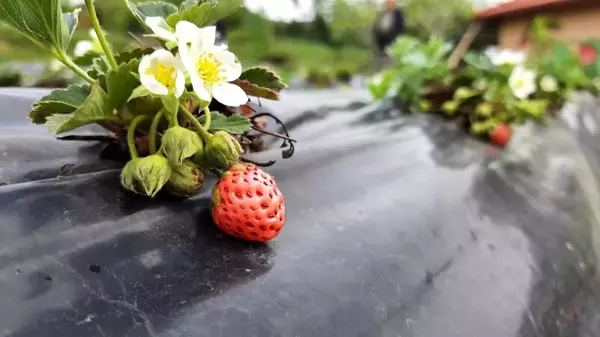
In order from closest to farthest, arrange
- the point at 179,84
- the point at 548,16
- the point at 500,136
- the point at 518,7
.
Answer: the point at 179,84 < the point at 500,136 < the point at 548,16 < the point at 518,7

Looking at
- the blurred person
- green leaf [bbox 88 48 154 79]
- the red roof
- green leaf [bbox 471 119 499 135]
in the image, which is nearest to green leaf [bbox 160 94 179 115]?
green leaf [bbox 88 48 154 79]

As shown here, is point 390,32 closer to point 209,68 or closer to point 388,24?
point 388,24

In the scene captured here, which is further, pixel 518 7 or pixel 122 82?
pixel 518 7

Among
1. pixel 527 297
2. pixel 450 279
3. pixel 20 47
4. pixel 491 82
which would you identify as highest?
pixel 450 279

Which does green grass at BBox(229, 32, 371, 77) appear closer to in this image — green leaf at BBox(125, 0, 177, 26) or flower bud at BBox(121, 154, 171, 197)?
green leaf at BBox(125, 0, 177, 26)

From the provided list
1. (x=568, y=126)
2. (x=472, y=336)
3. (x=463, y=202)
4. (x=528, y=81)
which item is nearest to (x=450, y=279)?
(x=472, y=336)

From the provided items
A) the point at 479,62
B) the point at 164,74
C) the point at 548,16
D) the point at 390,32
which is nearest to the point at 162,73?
the point at 164,74

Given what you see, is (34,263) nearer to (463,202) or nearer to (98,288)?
(98,288)
